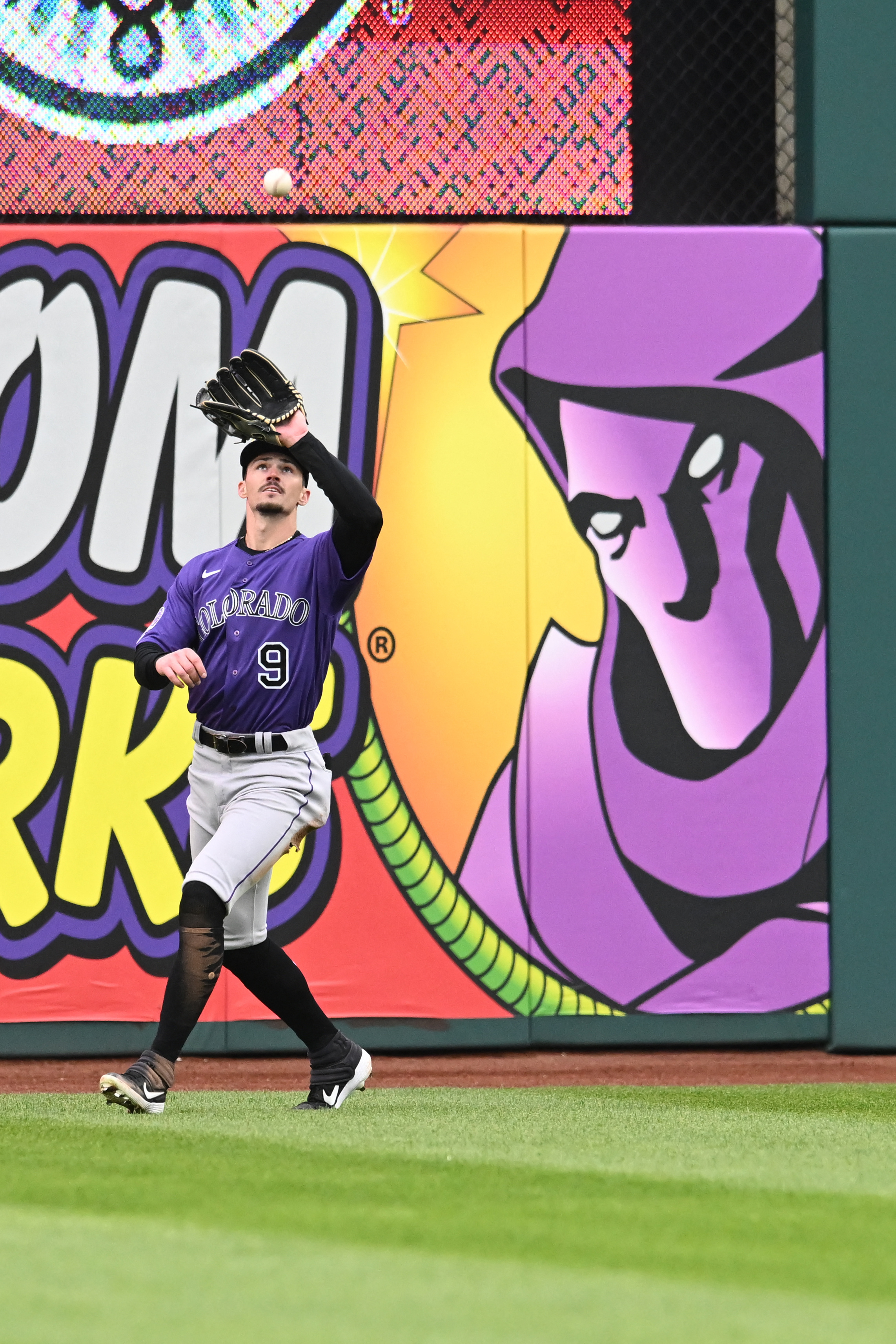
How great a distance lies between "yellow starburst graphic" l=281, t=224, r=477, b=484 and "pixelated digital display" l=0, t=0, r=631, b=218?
291mm

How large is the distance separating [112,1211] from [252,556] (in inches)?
90.3

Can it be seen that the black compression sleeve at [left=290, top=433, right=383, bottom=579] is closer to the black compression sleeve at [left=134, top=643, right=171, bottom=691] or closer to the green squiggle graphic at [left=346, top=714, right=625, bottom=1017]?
the black compression sleeve at [left=134, top=643, right=171, bottom=691]

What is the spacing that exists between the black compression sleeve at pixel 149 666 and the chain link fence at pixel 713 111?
3.69m

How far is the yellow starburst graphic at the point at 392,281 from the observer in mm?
7254

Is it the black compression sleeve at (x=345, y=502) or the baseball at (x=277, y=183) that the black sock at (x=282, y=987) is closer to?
the black compression sleeve at (x=345, y=502)

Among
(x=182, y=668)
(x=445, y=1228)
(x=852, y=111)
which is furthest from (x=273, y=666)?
(x=852, y=111)

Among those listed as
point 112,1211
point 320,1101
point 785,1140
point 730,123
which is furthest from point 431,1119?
point 730,123

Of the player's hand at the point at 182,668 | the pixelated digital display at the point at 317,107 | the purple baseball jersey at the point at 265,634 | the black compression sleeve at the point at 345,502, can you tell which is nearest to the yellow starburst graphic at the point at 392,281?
the pixelated digital display at the point at 317,107

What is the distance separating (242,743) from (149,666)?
1.17 ft

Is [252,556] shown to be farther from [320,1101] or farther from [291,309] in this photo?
[291,309]

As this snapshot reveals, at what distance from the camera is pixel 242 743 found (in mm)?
5078

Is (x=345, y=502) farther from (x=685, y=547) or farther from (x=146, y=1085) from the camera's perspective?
(x=685, y=547)

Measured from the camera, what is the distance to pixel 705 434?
24.1ft

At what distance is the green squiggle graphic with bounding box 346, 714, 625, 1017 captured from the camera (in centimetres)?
717
